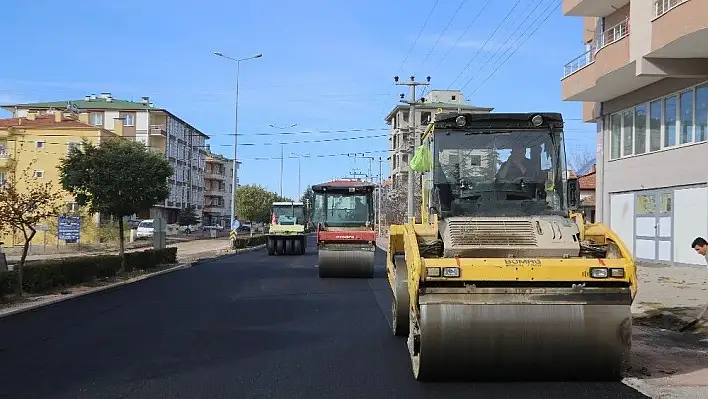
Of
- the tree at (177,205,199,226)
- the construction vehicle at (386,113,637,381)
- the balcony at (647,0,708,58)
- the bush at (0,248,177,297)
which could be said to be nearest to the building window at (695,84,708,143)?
the balcony at (647,0,708,58)

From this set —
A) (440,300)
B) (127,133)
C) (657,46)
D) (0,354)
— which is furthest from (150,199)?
(127,133)

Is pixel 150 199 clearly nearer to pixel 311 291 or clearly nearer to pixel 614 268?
pixel 311 291

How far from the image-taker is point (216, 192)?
119500 mm

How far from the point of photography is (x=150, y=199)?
2366cm

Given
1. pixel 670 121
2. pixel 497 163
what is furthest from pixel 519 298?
pixel 670 121

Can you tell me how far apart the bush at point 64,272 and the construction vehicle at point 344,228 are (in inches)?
256

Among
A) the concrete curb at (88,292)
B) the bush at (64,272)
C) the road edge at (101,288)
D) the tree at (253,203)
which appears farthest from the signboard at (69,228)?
the tree at (253,203)

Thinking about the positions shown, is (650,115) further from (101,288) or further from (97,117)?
(97,117)

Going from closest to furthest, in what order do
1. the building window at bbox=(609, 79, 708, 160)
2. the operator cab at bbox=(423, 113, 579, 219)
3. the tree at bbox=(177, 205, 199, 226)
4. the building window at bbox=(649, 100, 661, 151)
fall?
the operator cab at bbox=(423, 113, 579, 219), the building window at bbox=(609, 79, 708, 160), the building window at bbox=(649, 100, 661, 151), the tree at bbox=(177, 205, 199, 226)

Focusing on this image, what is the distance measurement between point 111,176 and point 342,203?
7341 mm

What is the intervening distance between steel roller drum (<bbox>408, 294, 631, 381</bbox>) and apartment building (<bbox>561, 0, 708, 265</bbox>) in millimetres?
12291

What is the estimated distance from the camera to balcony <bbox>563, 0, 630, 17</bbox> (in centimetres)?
2548

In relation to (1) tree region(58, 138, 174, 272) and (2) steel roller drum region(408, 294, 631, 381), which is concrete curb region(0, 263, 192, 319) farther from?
(2) steel roller drum region(408, 294, 631, 381)

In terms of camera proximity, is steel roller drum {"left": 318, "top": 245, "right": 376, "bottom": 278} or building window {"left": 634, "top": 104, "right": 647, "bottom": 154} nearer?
steel roller drum {"left": 318, "top": 245, "right": 376, "bottom": 278}
